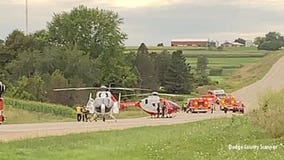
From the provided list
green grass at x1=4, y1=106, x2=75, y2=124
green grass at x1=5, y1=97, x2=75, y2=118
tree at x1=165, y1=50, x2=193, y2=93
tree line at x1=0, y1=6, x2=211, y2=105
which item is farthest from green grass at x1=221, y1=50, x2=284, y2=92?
green grass at x1=4, y1=106, x2=75, y2=124

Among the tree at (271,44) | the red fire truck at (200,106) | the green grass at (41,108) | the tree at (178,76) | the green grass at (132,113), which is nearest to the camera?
the green grass at (41,108)

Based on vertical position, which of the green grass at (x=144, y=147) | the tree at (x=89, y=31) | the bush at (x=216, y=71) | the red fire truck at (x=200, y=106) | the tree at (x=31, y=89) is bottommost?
the red fire truck at (x=200, y=106)

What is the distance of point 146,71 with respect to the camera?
113 meters

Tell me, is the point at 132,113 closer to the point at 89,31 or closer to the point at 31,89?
the point at 31,89

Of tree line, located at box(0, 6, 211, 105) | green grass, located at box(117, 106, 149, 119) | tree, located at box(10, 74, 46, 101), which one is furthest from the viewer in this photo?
tree line, located at box(0, 6, 211, 105)

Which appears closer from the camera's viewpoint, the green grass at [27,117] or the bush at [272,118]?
the bush at [272,118]

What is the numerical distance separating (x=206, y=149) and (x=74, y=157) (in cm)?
433

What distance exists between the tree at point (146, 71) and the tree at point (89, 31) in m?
4.57

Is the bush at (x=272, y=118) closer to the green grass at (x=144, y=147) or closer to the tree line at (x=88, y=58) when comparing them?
the green grass at (x=144, y=147)

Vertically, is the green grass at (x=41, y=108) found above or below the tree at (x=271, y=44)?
below

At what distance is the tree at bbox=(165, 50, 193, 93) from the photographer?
11212 cm

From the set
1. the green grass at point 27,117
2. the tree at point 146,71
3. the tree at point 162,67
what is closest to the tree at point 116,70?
the tree at point 146,71

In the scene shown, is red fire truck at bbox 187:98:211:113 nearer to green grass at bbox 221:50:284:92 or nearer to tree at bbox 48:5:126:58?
tree at bbox 48:5:126:58

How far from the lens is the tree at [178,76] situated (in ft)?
368
